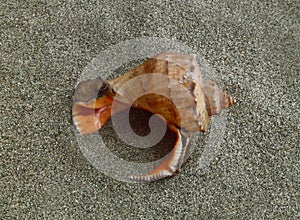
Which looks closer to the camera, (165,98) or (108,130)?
(165,98)

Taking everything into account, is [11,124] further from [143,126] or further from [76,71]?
[143,126]

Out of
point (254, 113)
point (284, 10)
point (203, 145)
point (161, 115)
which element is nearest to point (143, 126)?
point (161, 115)

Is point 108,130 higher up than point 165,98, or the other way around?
point 165,98

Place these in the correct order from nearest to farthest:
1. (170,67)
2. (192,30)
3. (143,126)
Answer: (170,67) → (143,126) → (192,30)
